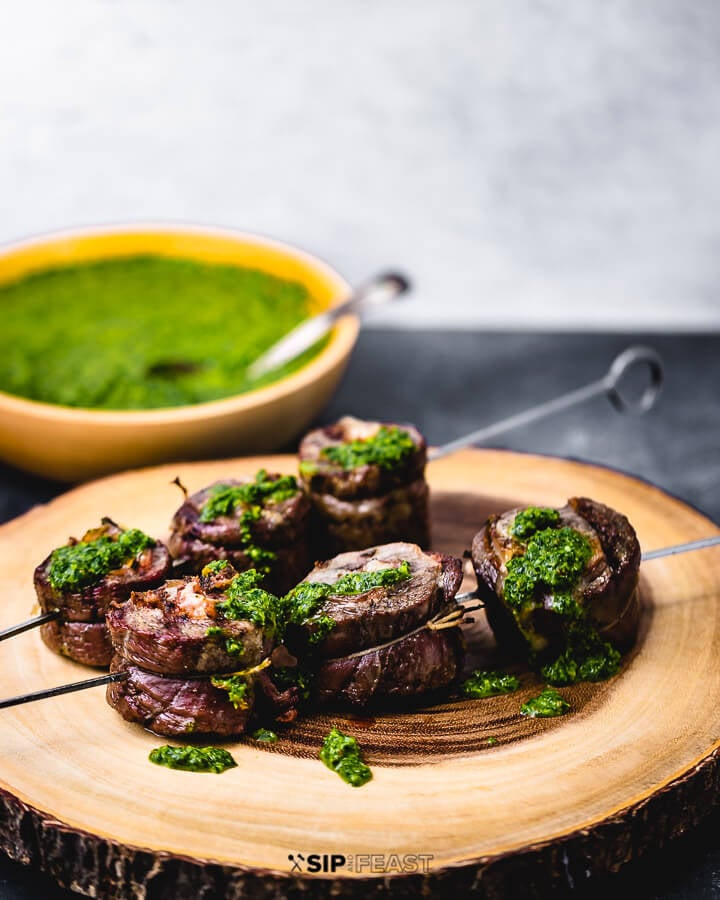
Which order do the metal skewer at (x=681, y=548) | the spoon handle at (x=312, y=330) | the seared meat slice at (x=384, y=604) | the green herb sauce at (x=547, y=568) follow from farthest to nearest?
the spoon handle at (x=312, y=330) < the metal skewer at (x=681, y=548) < the green herb sauce at (x=547, y=568) < the seared meat slice at (x=384, y=604)

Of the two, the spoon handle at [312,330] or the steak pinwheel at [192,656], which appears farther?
the spoon handle at [312,330]

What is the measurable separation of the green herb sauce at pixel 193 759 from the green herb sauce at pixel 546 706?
104 centimetres

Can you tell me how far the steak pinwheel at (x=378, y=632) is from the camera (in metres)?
3.81

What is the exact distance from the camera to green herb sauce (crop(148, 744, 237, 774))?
3.55 metres

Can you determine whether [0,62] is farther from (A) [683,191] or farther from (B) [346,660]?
(B) [346,660]

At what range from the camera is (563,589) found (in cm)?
393

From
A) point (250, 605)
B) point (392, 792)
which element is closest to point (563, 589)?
point (392, 792)

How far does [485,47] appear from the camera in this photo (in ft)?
25.3

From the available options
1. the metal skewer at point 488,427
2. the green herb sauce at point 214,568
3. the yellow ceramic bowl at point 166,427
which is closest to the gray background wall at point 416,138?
the metal skewer at point 488,427

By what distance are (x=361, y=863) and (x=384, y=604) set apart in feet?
2.97

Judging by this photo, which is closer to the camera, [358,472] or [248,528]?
[248,528]

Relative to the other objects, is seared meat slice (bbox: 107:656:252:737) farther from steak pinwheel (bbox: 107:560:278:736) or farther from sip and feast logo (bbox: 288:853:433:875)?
sip and feast logo (bbox: 288:853:433:875)

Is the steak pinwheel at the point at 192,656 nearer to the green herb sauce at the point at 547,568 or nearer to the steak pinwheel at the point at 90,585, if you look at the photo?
the steak pinwheel at the point at 90,585

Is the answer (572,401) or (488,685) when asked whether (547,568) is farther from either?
(572,401)
